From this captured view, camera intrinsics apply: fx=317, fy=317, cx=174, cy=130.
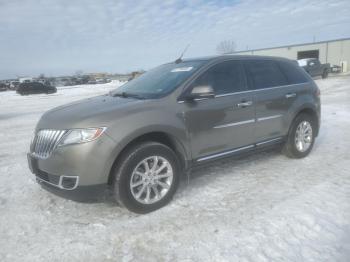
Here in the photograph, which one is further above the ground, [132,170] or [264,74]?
[264,74]

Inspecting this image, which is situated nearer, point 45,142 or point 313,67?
point 45,142

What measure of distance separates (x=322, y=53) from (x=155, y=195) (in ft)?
169

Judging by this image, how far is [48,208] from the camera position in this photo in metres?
3.79

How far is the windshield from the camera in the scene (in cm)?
398

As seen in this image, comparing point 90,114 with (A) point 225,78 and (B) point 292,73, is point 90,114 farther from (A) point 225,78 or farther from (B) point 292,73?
(B) point 292,73

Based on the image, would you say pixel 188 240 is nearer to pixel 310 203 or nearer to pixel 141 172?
pixel 141 172

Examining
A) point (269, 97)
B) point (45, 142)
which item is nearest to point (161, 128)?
point (45, 142)

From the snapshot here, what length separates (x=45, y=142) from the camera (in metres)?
3.46

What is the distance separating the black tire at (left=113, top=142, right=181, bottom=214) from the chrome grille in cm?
69

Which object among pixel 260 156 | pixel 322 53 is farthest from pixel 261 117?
pixel 322 53

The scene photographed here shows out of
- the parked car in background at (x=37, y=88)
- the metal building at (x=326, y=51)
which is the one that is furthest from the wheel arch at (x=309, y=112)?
the metal building at (x=326, y=51)

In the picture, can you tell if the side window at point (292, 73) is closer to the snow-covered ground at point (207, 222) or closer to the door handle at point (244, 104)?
the door handle at point (244, 104)

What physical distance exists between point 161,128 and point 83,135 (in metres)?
0.86

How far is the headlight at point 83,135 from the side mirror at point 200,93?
3.84ft
